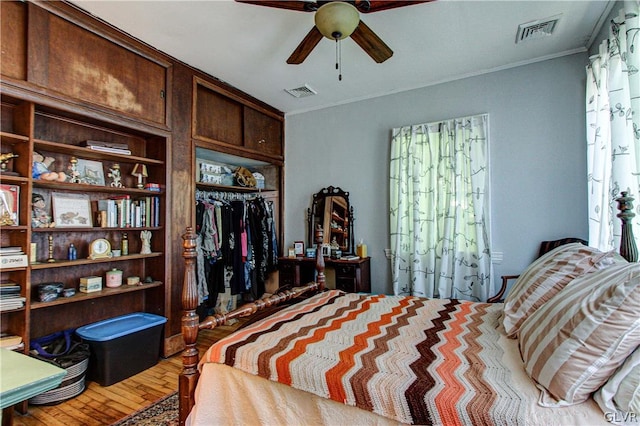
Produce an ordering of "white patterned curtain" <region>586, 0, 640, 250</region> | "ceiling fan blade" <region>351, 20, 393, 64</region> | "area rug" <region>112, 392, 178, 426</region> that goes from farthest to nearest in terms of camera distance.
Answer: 1. "ceiling fan blade" <region>351, 20, 393, 64</region>
2. "area rug" <region>112, 392, 178, 426</region>
3. "white patterned curtain" <region>586, 0, 640, 250</region>

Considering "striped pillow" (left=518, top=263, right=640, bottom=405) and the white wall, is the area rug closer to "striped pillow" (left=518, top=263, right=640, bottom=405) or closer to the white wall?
"striped pillow" (left=518, top=263, right=640, bottom=405)

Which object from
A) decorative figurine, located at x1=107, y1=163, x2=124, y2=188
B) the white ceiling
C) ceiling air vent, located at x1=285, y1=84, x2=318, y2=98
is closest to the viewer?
the white ceiling

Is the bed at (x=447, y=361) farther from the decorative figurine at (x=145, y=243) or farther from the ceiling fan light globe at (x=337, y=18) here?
the decorative figurine at (x=145, y=243)

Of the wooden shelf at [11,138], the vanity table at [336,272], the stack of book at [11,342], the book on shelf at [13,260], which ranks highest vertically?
the wooden shelf at [11,138]

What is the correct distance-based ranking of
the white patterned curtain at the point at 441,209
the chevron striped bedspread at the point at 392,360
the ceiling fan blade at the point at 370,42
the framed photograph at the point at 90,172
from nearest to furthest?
1. the chevron striped bedspread at the point at 392,360
2. the ceiling fan blade at the point at 370,42
3. the framed photograph at the point at 90,172
4. the white patterned curtain at the point at 441,209

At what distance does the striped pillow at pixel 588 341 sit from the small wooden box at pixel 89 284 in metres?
2.95

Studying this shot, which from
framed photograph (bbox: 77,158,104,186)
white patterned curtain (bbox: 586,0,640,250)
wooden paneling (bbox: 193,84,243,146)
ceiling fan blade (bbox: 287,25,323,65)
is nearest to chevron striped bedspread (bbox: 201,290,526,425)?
white patterned curtain (bbox: 586,0,640,250)

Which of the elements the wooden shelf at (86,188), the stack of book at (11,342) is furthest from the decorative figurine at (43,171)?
the stack of book at (11,342)

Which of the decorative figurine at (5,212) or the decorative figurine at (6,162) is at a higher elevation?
the decorative figurine at (6,162)

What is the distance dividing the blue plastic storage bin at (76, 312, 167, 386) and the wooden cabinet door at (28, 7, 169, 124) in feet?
5.74

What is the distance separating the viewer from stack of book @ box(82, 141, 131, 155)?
99.0 inches

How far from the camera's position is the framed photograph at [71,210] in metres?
2.45

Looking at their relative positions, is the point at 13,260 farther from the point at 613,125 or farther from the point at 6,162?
the point at 613,125

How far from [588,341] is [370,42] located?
6.52 feet
